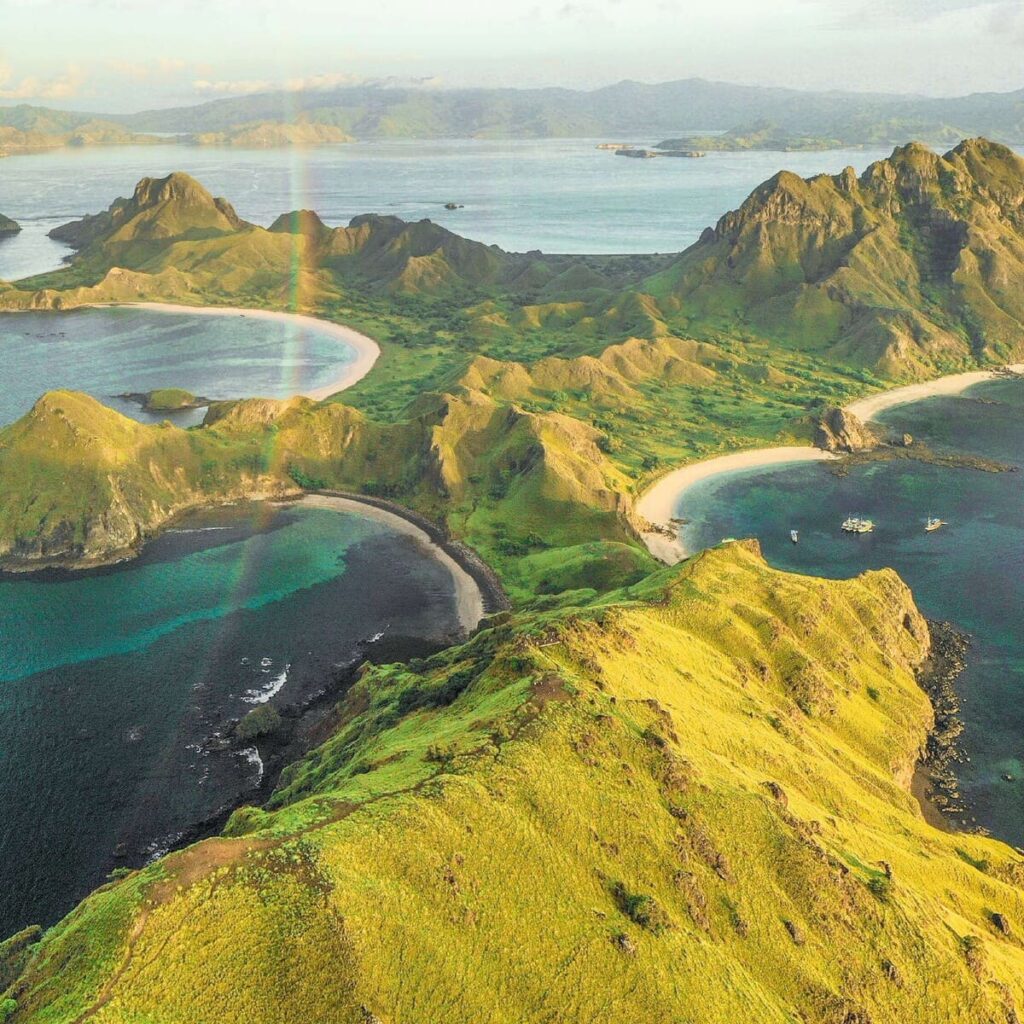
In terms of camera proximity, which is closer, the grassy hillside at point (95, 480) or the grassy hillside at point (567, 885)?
the grassy hillside at point (567, 885)

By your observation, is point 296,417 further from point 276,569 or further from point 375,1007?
point 375,1007

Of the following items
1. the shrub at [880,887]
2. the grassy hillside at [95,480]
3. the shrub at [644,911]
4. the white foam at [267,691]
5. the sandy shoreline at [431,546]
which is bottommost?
the white foam at [267,691]

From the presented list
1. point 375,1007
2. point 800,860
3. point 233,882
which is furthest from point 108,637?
point 800,860

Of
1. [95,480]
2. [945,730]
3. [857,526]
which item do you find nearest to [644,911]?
[945,730]

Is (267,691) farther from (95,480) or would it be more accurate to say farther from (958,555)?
(958,555)

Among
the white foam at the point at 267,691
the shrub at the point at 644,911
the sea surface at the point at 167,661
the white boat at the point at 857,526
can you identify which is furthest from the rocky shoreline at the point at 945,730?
the white foam at the point at 267,691

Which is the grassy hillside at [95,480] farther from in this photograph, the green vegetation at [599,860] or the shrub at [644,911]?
the shrub at [644,911]
